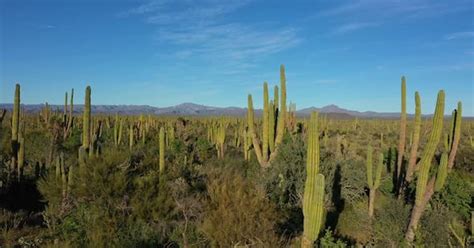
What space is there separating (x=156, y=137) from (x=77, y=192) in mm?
17955

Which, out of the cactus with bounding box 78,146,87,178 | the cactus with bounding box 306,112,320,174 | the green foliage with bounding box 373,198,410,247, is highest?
the cactus with bounding box 306,112,320,174

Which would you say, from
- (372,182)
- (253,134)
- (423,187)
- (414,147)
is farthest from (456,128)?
(253,134)

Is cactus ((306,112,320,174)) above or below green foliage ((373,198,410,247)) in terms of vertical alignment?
above

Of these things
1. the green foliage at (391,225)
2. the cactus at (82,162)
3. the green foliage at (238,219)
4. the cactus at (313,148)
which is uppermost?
the cactus at (313,148)

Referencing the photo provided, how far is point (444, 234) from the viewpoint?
403 inches

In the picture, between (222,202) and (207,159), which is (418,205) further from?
(207,159)

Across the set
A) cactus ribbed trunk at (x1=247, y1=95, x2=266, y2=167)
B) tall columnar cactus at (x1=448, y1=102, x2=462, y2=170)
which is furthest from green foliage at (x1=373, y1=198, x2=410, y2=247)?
cactus ribbed trunk at (x1=247, y1=95, x2=266, y2=167)

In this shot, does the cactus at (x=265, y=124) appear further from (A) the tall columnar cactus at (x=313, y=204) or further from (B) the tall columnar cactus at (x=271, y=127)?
(A) the tall columnar cactus at (x=313, y=204)

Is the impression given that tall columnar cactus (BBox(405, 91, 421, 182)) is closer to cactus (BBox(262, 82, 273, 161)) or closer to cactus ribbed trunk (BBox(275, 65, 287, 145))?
cactus ribbed trunk (BBox(275, 65, 287, 145))

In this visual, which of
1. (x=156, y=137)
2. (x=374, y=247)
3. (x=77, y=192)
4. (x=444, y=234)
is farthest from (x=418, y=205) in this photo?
(x=156, y=137)

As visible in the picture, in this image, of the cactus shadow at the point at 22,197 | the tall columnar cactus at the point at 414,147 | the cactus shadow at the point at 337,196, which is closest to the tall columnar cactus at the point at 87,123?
the cactus shadow at the point at 22,197

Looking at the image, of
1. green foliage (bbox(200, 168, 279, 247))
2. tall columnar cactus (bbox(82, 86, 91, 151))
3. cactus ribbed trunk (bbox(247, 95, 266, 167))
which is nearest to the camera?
green foliage (bbox(200, 168, 279, 247))

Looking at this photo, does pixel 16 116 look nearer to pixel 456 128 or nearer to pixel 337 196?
pixel 337 196

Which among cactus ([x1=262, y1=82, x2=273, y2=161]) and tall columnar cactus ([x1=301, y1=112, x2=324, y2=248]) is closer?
tall columnar cactus ([x1=301, y1=112, x2=324, y2=248])
